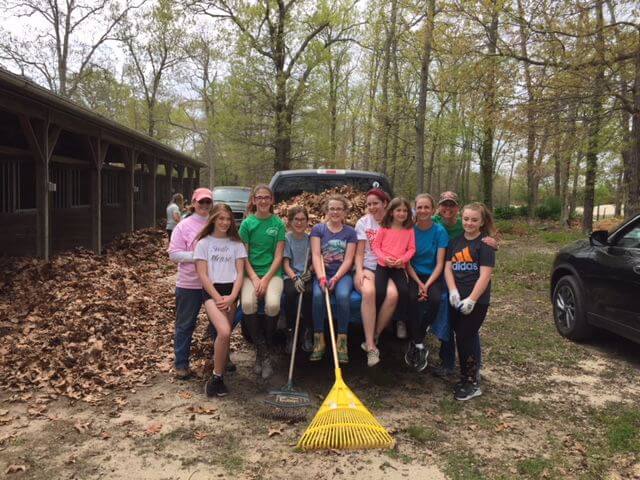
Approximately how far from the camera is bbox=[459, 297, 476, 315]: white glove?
3990mm

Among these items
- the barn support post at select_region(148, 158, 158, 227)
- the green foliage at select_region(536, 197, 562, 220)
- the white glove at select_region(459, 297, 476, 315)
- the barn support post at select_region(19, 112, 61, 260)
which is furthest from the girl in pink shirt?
the green foliage at select_region(536, 197, 562, 220)

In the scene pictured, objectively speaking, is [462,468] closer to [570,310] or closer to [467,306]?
[467,306]

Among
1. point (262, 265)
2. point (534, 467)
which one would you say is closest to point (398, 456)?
point (534, 467)

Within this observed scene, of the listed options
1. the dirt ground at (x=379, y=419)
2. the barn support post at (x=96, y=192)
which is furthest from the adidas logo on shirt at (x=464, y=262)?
the barn support post at (x=96, y=192)

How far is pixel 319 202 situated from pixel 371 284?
256cm

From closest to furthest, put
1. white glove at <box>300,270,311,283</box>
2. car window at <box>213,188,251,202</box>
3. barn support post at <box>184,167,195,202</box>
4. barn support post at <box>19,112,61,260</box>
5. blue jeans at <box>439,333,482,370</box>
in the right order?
white glove at <box>300,270,311,283</box>, blue jeans at <box>439,333,482,370</box>, barn support post at <box>19,112,61,260</box>, car window at <box>213,188,251,202</box>, barn support post at <box>184,167,195,202</box>

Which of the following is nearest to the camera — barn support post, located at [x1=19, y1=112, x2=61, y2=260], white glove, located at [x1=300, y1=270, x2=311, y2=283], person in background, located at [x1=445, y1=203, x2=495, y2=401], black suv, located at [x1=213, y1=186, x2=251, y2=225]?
person in background, located at [x1=445, y1=203, x2=495, y2=401]

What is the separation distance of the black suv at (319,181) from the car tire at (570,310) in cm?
254

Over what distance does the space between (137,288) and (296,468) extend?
5.74 m

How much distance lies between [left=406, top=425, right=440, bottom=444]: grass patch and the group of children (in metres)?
0.67

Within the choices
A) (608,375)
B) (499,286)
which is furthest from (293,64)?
(608,375)

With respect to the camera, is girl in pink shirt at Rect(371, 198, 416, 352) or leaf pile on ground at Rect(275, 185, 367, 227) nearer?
girl in pink shirt at Rect(371, 198, 416, 352)

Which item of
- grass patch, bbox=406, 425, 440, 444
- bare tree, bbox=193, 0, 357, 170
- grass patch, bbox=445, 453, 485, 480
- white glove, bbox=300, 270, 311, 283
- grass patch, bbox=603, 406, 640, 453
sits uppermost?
bare tree, bbox=193, 0, 357, 170

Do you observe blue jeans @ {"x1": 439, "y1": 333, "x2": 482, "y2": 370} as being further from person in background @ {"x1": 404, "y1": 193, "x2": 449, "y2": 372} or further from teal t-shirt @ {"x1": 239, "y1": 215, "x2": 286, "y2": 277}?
teal t-shirt @ {"x1": 239, "y1": 215, "x2": 286, "y2": 277}
